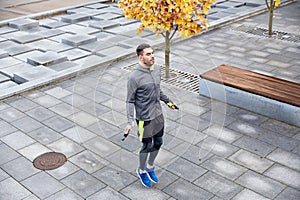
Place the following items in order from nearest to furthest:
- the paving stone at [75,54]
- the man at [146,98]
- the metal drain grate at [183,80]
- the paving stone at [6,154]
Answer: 1. the man at [146,98]
2. the paving stone at [6,154]
3. the metal drain grate at [183,80]
4. the paving stone at [75,54]

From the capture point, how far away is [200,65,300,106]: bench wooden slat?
29.5 feet

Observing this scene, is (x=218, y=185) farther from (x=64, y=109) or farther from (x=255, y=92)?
(x=64, y=109)

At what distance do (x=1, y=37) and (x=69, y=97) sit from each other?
22.1ft

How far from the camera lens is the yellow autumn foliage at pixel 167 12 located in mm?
9703

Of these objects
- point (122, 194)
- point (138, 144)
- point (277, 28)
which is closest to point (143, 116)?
point (122, 194)

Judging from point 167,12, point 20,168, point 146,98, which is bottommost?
point 20,168

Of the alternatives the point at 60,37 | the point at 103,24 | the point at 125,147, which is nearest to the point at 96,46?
the point at 60,37

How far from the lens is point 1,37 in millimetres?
15922

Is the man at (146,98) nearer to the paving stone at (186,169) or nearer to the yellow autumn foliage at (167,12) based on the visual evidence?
the paving stone at (186,169)

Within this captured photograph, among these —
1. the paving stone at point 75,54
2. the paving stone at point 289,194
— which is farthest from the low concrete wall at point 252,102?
the paving stone at point 75,54

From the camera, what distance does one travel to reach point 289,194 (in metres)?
6.82

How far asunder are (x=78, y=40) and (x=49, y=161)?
7.50 metres

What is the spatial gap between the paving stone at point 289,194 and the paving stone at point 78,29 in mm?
10776

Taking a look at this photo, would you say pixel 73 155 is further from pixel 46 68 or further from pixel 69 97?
pixel 46 68
